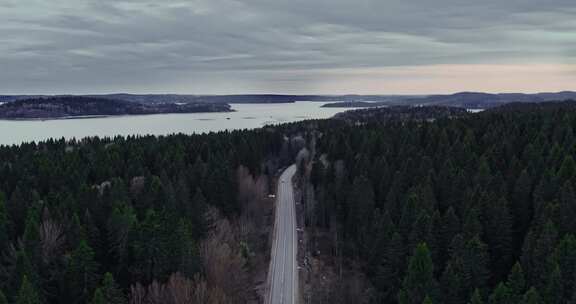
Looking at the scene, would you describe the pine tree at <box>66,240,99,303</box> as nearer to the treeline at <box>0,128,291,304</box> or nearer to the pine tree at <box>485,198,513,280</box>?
the treeline at <box>0,128,291,304</box>

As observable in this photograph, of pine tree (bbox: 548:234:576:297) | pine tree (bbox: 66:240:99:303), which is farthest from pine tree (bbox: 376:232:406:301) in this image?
pine tree (bbox: 66:240:99:303)

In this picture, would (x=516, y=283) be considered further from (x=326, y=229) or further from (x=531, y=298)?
(x=326, y=229)

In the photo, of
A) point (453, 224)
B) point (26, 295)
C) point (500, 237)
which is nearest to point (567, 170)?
point (500, 237)

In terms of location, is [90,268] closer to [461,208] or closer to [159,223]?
[159,223]

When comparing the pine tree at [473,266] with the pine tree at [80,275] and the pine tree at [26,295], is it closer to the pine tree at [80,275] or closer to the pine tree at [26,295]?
the pine tree at [80,275]

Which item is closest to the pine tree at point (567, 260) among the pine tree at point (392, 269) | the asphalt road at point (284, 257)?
the pine tree at point (392, 269)
